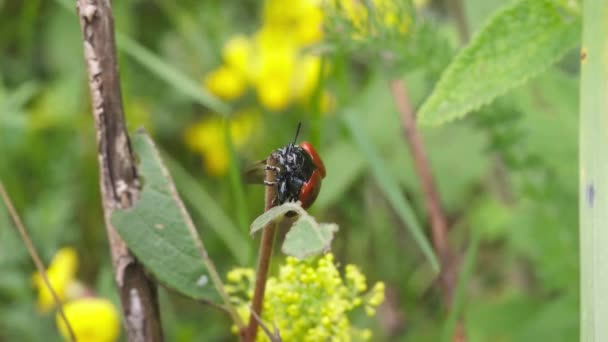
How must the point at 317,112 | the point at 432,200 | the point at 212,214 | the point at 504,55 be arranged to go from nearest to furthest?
the point at 504,55 → the point at 317,112 → the point at 432,200 → the point at 212,214

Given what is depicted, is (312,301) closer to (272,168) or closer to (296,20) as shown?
(272,168)

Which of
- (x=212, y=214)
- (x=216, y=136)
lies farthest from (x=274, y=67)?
(x=212, y=214)

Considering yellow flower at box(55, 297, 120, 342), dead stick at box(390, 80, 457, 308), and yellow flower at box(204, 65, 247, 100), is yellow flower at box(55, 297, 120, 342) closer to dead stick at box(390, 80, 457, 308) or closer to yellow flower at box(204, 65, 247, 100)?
dead stick at box(390, 80, 457, 308)

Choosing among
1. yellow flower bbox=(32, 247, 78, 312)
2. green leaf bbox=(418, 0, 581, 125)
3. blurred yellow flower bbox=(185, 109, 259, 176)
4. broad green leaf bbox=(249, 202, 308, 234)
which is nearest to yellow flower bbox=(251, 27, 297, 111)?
blurred yellow flower bbox=(185, 109, 259, 176)

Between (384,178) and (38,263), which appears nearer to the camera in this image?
(38,263)

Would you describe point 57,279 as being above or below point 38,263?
above

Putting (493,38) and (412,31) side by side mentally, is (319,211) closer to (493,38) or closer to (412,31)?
(412,31)

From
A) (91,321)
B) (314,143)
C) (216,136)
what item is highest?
(216,136)
